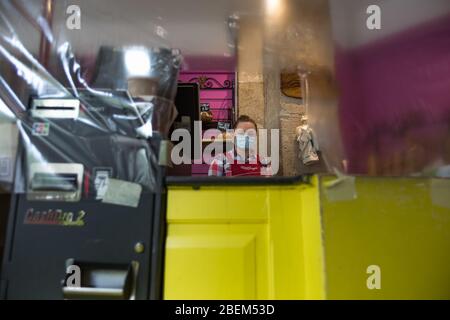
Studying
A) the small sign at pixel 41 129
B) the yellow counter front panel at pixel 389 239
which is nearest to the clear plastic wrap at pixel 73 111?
the small sign at pixel 41 129

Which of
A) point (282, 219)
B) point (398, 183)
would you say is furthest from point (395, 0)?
point (282, 219)

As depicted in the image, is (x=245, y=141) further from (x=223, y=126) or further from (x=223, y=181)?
(x=223, y=181)

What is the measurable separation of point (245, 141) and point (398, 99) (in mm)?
1143

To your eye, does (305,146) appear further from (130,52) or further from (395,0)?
(130,52)

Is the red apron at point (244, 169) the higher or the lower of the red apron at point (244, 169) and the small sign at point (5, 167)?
the higher

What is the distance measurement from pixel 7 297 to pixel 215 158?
4.94ft

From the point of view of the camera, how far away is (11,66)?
3.40ft

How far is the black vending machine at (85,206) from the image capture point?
2.98ft

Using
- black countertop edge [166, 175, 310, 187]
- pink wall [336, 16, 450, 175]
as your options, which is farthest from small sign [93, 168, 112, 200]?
pink wall [336, 16, 450, 175]

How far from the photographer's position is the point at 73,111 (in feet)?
3.28

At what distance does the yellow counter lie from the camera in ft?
2.93

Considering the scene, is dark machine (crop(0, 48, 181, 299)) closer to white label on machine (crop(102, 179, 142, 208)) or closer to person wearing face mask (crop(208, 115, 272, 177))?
white label on machine (crop(102, 179, 142, 208))

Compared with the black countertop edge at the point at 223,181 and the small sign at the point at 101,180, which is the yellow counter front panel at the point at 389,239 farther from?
the small sign at the point at 101,180

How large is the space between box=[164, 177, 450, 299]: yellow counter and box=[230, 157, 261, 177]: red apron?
113 centimetres
